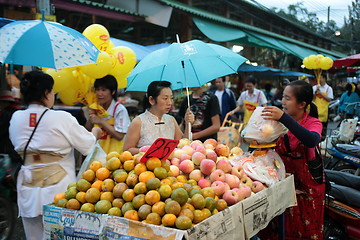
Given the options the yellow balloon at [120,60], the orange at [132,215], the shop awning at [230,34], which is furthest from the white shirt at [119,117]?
the shop awning at [230,34]

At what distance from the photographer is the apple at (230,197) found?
7.41ft

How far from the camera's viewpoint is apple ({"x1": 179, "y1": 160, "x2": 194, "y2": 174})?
2.53 meters

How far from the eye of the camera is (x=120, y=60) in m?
4.18

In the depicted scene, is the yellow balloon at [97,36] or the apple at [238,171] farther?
the yellow balloon at [97,36]

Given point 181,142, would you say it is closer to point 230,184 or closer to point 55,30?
point 230,184

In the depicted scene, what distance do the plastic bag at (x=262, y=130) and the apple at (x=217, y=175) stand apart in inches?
25.5

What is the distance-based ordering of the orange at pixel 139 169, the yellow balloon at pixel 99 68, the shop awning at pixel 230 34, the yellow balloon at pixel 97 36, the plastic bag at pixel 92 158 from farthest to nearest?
the shop awning at pixel 230 34, the yellow balloon at pixel 97 36, the yellow balloon at pixel 99 68, the plastic bag at pixel 92 158, the orange at pixel 139 169

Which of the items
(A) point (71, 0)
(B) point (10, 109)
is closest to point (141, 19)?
(A) point (71, 0)

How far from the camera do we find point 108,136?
12.7ft

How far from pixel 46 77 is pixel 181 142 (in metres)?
1.29

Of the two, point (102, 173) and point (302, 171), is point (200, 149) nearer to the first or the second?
point (102, 173)

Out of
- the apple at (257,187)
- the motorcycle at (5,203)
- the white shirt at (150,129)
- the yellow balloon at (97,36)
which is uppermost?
the yellow balloon at (97,36)

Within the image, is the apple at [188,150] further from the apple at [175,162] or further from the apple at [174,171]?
the apple at [174,171]

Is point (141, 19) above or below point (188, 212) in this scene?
above
